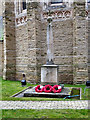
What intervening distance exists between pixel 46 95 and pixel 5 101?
2289 millimetres

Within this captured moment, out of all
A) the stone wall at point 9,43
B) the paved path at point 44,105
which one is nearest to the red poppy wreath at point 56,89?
the paved path at point 44,105

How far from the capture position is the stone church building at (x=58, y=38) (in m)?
13.4

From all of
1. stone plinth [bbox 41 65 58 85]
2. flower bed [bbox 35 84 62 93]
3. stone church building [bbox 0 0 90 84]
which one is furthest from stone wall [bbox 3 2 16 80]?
flower bed [bbox 35 84 62 93]

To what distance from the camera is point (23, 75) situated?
1662 centimetres

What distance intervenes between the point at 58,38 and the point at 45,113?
33.7 feet

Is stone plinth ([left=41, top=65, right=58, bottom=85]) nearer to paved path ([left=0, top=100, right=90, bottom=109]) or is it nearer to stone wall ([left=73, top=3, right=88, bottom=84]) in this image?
paved path ([left=0, top=100, right=90, bottom=109])

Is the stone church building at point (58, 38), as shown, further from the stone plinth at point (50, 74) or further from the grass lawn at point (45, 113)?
the grass lawn at point (45, 113)

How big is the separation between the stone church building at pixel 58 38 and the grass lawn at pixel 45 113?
26.0 ft

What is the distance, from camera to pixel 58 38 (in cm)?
1493

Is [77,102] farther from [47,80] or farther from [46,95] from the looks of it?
[47,80]

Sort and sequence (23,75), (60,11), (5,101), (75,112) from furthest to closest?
(23,75), (60,11), (5,101), (75,112)

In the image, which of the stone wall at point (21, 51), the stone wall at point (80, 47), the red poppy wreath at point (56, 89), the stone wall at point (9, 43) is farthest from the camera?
the stone wall at point (9, 43)

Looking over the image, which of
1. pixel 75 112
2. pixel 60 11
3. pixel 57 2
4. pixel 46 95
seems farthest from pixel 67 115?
pixel 57 2

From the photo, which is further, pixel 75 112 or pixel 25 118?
pixel 75 112
